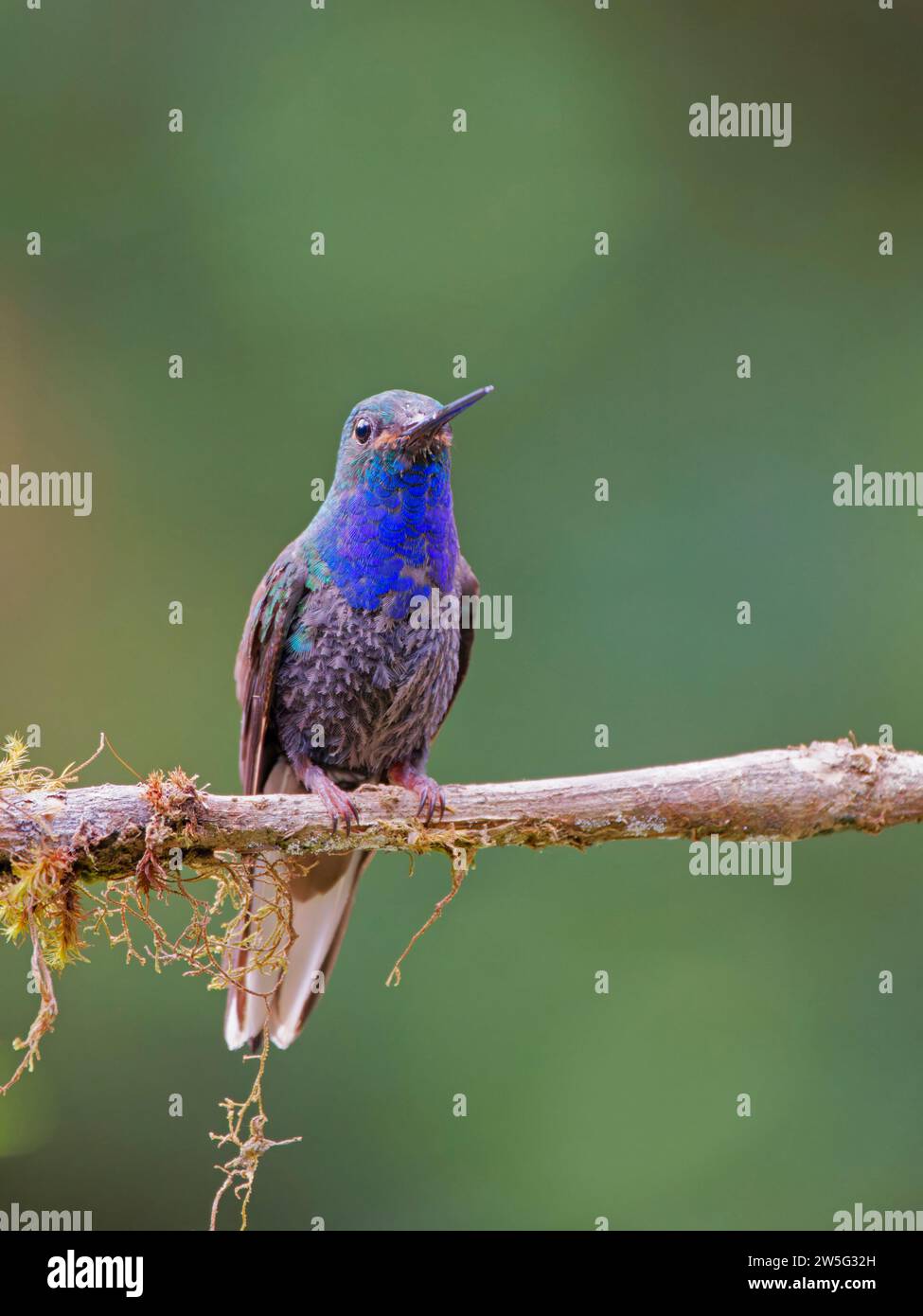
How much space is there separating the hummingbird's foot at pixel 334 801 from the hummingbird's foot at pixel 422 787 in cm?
16

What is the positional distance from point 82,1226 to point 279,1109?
851 mm

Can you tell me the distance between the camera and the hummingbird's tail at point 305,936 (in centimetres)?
390

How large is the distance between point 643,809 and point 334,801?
0.70 metres

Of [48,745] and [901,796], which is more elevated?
[48,745]

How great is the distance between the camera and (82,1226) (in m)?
5.13

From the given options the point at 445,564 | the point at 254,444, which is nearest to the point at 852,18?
the point at 254,444

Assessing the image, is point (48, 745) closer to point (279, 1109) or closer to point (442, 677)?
point (279, 1109)

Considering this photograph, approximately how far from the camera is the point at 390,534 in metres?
3.61
